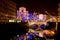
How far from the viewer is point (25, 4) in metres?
9.09

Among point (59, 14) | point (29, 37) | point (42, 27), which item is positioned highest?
point (59, 14)

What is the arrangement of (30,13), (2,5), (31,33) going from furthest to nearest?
(30,13) < (31,33) < (2,5)

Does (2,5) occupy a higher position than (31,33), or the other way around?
(2,5)

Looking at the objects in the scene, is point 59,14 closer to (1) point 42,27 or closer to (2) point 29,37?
(1) point 42,27

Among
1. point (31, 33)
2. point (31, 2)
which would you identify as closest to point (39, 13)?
point (31, 2)

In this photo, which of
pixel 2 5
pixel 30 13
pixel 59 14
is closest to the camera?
pixel 2 5

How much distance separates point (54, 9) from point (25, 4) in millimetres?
1806

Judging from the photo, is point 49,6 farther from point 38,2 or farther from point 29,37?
point 29,37

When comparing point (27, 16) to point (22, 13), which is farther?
point (22, 13)

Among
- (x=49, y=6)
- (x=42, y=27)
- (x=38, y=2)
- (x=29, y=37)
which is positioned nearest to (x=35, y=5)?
(x=38, y=2)

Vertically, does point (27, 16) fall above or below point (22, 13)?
below

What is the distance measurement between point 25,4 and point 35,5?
0.61 m

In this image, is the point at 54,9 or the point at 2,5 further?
the point at 54,9

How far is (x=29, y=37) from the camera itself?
320 inches
